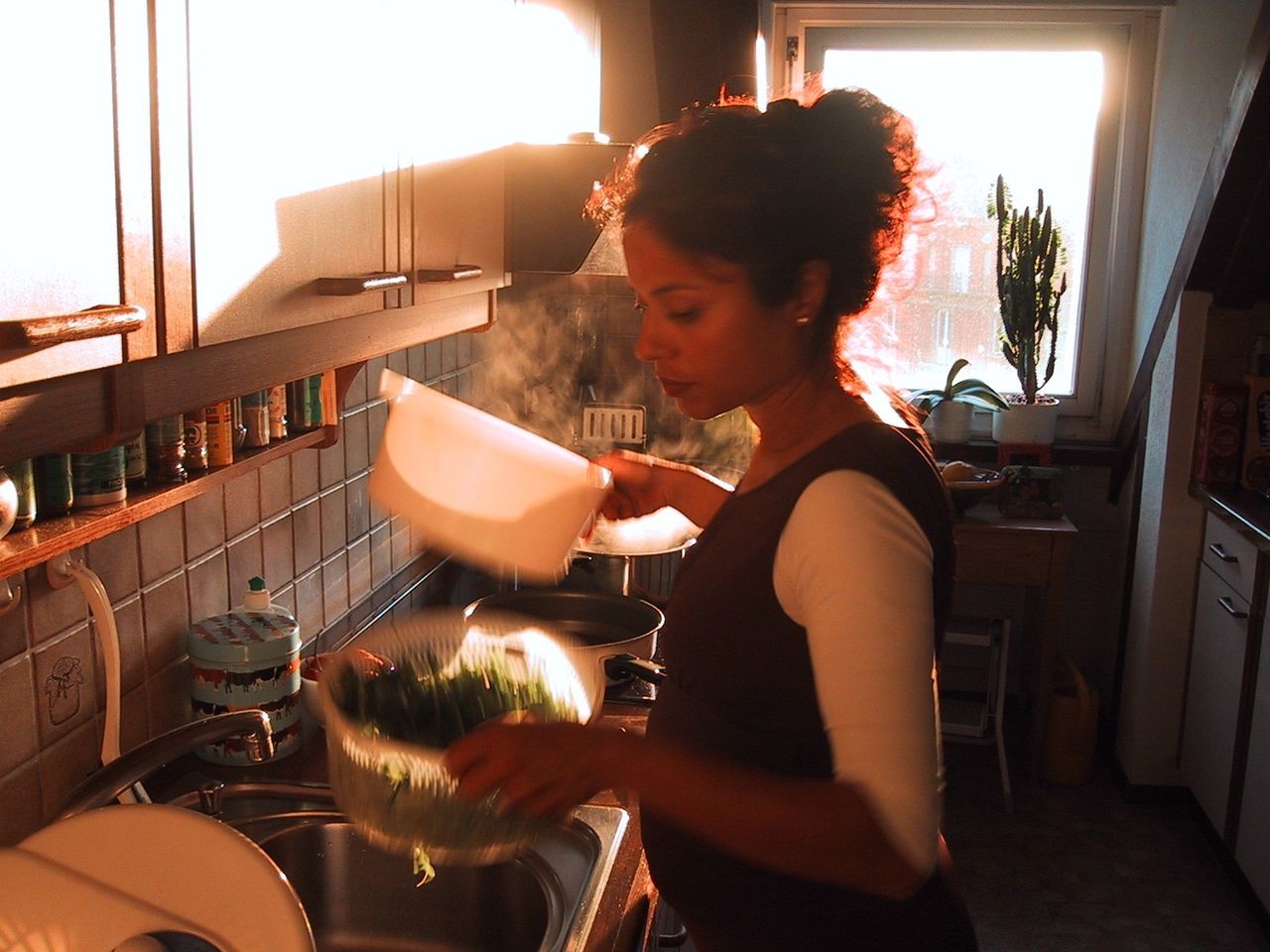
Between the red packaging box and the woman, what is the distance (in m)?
2.29

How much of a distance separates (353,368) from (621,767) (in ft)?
3.21

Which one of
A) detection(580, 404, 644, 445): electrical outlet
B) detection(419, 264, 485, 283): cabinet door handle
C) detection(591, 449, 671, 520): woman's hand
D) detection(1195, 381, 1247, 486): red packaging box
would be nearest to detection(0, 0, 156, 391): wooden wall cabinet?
detection(419, 264, 485, 283): cabinet door handle

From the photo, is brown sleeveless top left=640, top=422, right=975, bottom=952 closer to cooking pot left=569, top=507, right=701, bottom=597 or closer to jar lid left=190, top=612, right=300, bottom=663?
jar lid left=190, top=612, right=300, bottom=663

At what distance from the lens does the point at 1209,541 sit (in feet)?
10.3

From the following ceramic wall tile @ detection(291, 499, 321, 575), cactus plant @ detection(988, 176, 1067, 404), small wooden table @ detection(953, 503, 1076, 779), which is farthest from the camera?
cactus plant @ detection(988, 176, 1067, 404)

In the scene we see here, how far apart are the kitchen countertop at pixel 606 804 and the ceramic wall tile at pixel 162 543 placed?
0.25 m

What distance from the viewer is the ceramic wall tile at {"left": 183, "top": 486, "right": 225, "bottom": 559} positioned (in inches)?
58.9

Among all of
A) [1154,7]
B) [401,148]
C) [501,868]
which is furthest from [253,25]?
[1154,7]

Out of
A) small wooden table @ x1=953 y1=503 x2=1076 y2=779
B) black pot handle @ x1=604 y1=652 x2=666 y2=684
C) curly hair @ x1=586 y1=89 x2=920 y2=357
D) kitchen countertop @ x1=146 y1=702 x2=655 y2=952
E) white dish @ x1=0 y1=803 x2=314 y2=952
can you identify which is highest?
curly hair @ x1=586 y1=89 x2=920 y2=357

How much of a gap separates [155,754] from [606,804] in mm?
590

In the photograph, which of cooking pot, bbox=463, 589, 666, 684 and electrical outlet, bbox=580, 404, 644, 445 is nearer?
cooking pot, bbox=463, 589, 666, 684

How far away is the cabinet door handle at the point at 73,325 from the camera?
625 mm

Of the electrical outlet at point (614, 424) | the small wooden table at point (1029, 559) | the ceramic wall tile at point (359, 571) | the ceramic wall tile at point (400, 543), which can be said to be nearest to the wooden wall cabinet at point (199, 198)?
the ceramic wall tile at point (359, 571)

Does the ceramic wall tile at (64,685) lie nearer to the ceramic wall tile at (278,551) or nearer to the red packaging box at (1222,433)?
the ceramic wall tile at (278,551)
